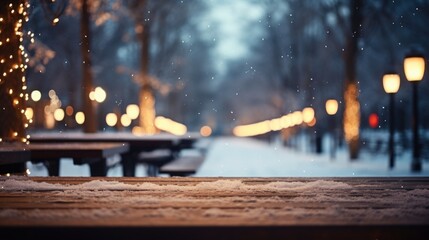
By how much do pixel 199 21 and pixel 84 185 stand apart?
4382 centimetres

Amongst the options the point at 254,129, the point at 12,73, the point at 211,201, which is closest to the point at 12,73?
the point at 12,73

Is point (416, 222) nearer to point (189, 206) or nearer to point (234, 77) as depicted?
point (189, 206)

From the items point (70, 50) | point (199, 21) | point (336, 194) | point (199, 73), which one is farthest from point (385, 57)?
point (336, 194)

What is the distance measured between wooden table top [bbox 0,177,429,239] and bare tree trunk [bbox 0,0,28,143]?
3083 mm

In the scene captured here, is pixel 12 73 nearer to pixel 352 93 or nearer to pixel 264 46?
pixel 352 93

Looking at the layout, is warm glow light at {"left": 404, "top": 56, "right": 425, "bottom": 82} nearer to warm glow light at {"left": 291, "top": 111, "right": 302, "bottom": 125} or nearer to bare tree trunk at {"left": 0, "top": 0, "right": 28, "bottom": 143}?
bare tree trunk at {"left": 0, "top": 0, "right": 28, "bottom": 143}

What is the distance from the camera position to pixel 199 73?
7406 centimetres

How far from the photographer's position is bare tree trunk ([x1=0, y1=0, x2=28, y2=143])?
8.46 m

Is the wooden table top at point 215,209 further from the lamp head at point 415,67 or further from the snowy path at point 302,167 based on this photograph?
the snowy path at point 302,167

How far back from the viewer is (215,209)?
3945 millimetres

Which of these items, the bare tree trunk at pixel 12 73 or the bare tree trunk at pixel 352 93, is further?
the bare tree trunk at pixel 352 93

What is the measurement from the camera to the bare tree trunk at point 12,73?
846 cm

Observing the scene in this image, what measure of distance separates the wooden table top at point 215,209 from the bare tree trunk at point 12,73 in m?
3.08

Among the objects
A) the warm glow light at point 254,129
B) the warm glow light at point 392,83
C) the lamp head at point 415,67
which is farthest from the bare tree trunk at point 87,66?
the warm glow light at point 254,129
